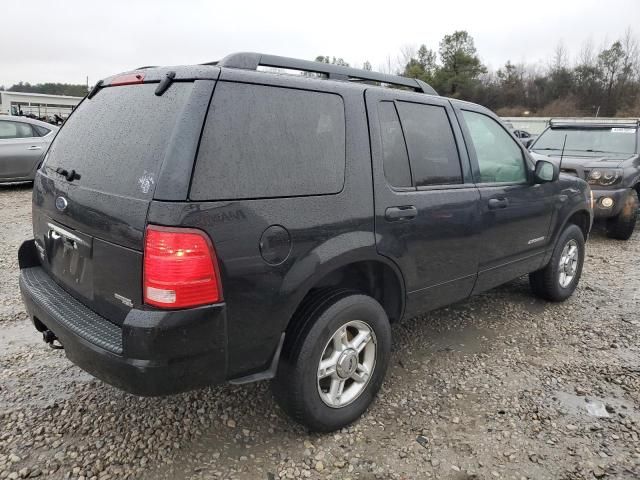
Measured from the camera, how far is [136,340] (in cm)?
196

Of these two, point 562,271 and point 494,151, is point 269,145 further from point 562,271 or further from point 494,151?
point 562,271

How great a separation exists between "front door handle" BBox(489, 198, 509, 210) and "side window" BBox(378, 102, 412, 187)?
0.85m

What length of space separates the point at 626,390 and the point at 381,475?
189cm

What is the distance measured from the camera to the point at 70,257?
2.47 meters

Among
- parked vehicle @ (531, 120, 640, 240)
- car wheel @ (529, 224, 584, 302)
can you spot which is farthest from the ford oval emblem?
parked vehicle @ (531, 120, 640, 240)

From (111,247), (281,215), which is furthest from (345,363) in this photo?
(111,247)

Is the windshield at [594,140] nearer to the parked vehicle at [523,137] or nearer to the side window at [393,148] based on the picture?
the parked vehicle at [523,137]

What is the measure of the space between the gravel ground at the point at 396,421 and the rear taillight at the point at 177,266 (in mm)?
953

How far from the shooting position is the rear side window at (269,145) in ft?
6.70

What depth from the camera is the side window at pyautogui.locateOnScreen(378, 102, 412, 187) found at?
2742 mm

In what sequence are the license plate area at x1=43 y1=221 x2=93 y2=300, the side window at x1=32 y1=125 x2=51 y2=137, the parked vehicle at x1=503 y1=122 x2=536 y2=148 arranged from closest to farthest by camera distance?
the license plate area at x1=43 y1=221 x2=93 y2=300 → the parked vehicle at x1=503 y1=122 x2=536 y2=148 → the side window at x1=32 y1=125 x2=51 y2=137

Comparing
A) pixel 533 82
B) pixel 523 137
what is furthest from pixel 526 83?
pixel 523 137

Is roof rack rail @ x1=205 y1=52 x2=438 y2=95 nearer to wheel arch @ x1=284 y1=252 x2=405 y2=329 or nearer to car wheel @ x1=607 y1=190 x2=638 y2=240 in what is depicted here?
wheel arch @ x1=284 y1=252 x2=405 y2=329

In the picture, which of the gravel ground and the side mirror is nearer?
the gravel ground
